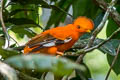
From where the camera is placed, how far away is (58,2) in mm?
2654

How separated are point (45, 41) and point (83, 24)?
0.27 meters

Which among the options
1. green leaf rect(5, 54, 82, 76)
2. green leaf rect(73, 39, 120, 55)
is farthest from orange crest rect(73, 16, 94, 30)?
green leaf rect(5, 54, 82, 76)

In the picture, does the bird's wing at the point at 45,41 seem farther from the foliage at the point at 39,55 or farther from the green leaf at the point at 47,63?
the green leaf at the point at 47,63

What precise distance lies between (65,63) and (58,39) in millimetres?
1191

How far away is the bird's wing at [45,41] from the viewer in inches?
71.1

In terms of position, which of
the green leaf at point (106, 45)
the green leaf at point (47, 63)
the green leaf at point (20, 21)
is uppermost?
the green leaf at point (47, 63)

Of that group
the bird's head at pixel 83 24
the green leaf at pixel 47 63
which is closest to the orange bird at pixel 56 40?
the bird's head at pixel 83 24

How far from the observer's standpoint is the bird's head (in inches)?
73.3

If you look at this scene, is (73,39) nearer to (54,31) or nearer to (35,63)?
(54,31)

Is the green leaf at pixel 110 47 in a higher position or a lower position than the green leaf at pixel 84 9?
lower

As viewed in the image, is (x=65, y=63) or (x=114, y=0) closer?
(x=65, y=63)

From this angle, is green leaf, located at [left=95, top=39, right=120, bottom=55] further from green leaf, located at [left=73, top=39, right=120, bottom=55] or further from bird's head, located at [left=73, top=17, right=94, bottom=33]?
bird's head, located at [left=73, top=17, right=94, bottom=33]

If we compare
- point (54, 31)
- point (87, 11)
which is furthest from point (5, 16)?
point (87, 11)

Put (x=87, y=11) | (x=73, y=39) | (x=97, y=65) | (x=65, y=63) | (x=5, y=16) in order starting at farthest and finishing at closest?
(x=97, y=65) < (x=87, y=11) < (x=5, y=16) < (x=73, y=39) < (x=65, y=63)
